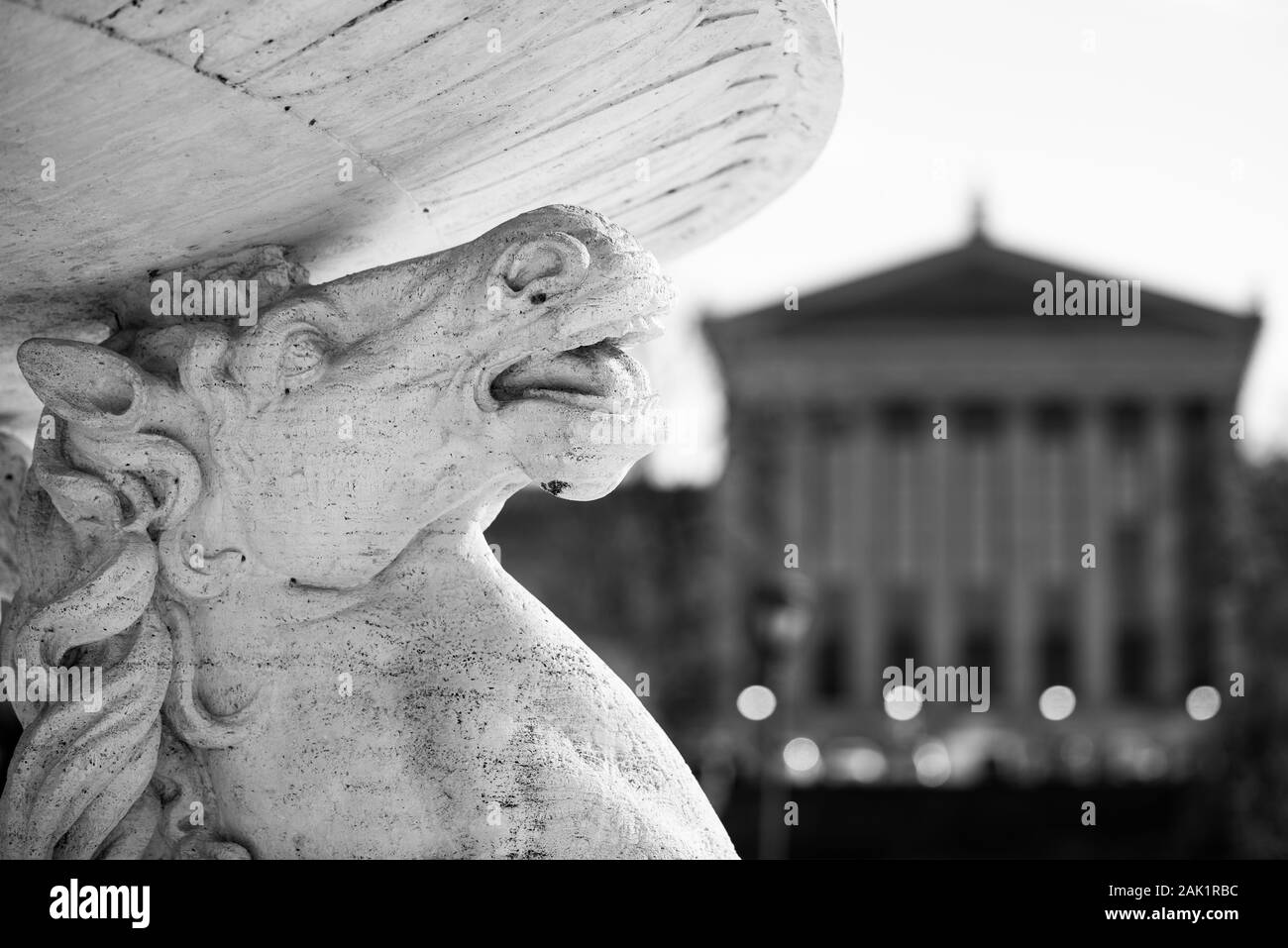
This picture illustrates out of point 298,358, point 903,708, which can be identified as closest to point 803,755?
point 903,708

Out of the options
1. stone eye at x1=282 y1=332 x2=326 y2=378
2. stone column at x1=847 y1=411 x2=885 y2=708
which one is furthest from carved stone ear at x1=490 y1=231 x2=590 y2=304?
stone column at x1=847 y1=411 x2=885 y2=708

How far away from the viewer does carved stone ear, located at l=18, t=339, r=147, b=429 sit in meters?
3.01

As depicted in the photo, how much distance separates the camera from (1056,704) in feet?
186

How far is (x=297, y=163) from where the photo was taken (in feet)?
Answer: 10.0

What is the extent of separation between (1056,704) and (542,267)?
5550 cm

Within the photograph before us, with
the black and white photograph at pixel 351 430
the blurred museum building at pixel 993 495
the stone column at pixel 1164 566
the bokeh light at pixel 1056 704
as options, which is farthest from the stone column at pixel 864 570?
the black and white photograph at pixel 351 430

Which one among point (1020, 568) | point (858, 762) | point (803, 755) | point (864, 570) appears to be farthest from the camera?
point (864, 570)

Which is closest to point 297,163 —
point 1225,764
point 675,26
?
point 675,26

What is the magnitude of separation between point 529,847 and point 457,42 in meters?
1.13

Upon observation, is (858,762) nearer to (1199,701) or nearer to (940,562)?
(1199,701)

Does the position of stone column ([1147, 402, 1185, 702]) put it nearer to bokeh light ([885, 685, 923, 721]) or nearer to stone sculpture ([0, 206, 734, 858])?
bokeh light ([885, 685, 923, 721])

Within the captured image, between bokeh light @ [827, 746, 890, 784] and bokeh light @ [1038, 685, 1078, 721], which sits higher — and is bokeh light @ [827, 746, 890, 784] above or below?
below
